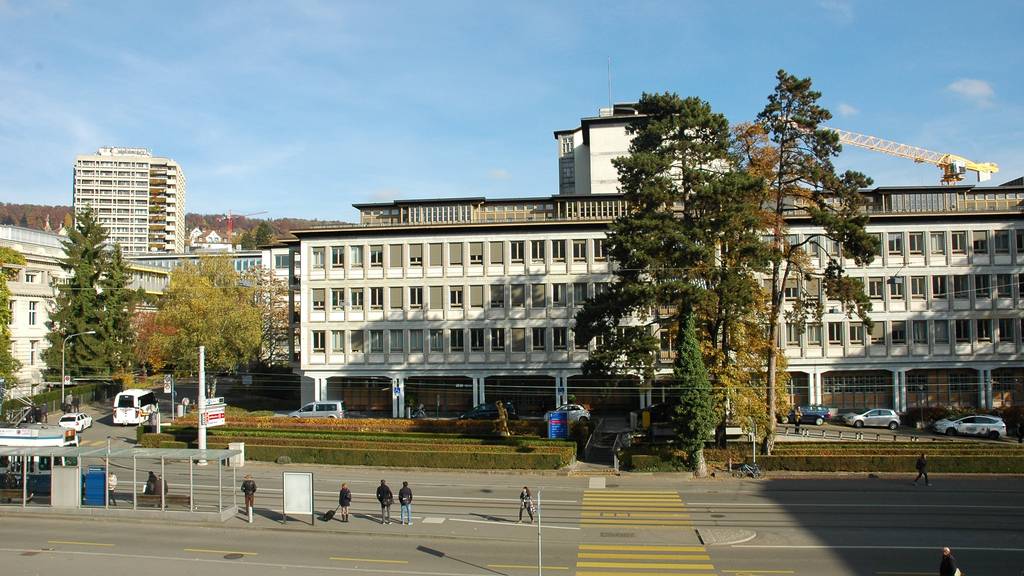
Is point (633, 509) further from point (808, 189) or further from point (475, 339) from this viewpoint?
point (475, 339)

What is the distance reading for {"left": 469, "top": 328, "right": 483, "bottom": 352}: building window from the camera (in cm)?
6831

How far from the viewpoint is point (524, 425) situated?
53906mm

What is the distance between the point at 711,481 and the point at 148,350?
6487 centimetres

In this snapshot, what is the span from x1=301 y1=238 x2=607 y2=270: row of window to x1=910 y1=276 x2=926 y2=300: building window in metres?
26.0

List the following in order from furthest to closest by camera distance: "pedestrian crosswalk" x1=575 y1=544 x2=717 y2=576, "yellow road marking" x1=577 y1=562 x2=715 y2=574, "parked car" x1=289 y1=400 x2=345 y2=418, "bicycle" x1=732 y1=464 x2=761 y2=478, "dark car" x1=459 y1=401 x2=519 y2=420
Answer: "dark car" x1=459 y1=401 x2=519 y2=420 < "parked car" x1=289 y1=400 x2=345 y2=418 < "bicycle" x1=732 y1=464 x2=761 y2=478 < "yellow road marking" x1=577 y1=562 x2=715 y2=574 < "pedestrian crosswalk" x1=575 y1=544 x2=717 y2=576

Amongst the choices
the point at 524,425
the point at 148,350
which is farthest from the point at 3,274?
the point at 524,425

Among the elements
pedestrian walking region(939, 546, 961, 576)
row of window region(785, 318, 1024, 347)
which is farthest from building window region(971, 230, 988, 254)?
pedestrian walking region(939, 546, 961, 576)

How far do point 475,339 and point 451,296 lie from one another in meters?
4.31

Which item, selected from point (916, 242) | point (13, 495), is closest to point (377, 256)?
point (13, 495)

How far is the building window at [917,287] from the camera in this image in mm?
66375

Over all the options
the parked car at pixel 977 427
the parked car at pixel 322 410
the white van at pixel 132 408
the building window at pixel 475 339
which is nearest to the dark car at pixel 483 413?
the building window at pixel 475 339

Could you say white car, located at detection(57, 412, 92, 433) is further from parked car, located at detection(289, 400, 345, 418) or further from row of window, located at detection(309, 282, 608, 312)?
row of window, located at detection(309, 282, 608, 312)

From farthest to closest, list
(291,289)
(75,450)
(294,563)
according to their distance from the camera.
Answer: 1. (291,289)
2. (75,450)
3. (294,563)

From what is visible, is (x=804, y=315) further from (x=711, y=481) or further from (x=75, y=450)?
(x=75, y=450)
